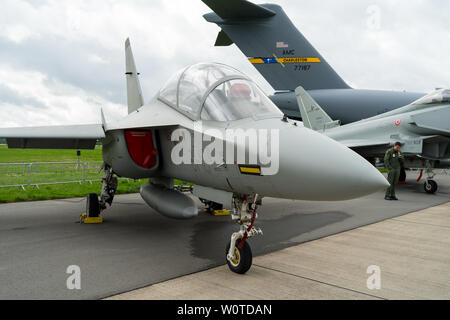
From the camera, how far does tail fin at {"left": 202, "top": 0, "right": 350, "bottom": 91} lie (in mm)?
14273

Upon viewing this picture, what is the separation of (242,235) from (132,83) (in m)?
6.79

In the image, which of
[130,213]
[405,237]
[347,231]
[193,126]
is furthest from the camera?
[130,213]

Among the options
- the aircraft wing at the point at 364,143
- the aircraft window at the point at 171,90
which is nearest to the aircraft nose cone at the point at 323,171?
the aircraft window at the point at 171,90

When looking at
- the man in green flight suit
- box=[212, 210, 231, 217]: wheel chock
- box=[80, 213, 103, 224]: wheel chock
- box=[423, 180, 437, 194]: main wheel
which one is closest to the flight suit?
the man in green flight suit

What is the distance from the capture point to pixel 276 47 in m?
14.6

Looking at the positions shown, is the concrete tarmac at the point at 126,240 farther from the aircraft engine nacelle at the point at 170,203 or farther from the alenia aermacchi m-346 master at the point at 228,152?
the alenia aermacchi m-346 master at the point at 228,152

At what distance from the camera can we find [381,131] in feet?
38.8

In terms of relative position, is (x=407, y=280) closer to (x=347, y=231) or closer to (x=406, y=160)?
(x=347, y=231)

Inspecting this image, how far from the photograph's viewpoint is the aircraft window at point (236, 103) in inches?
143

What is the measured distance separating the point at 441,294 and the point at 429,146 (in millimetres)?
9097

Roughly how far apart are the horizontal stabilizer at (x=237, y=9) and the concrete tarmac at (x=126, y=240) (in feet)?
27.7

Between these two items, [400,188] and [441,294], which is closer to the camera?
[441,294]

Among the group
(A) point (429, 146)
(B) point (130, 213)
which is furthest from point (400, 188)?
(B) point (130, 213)

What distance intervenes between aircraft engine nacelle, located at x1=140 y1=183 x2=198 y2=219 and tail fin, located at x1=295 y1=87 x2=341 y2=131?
9.96 metres
